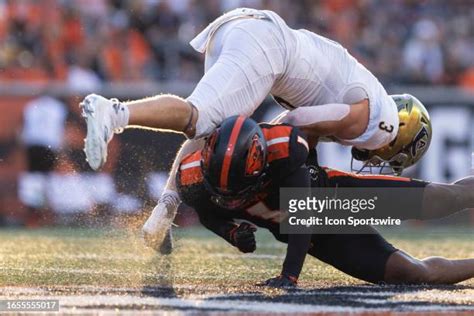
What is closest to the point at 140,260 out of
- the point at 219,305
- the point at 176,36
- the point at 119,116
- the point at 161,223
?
the point at 161,223

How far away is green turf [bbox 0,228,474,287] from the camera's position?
461 cm

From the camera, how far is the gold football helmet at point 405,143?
5344mm

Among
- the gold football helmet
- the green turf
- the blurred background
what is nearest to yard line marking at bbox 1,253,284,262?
the green turf

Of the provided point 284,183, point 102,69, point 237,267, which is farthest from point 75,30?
point 284,183

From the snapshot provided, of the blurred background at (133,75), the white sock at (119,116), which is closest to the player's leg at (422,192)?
the white sock at (119,116)

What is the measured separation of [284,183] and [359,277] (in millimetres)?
569

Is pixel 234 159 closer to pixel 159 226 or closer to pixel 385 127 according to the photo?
pixel 159 226

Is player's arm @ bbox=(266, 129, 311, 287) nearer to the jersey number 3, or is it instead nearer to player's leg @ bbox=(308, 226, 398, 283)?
player's leg @ bbox=(308, 226, 398, 283)

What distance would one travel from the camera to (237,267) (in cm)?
529

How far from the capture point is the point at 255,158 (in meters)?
4.23

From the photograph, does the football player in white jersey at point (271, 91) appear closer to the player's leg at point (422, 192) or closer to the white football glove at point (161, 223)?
the white football glove at point (161, 223)

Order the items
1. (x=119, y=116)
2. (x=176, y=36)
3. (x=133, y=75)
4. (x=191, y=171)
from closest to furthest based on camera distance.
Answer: (x=119, y=116) < (x=191, y=171) < (x=133, y=75) < (x=176, y=36)

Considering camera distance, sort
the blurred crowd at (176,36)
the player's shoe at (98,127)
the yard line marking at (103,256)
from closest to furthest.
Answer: the player's shoe at (98,127), the yard line marking at (103,256), the blurred crowd at (176,36)

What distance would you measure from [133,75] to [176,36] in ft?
2.26
